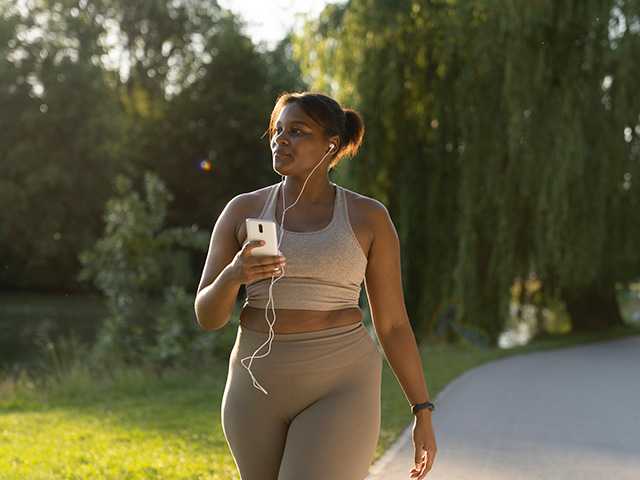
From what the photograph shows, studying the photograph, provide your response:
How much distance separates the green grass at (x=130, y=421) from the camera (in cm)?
622

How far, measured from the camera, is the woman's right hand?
235cm

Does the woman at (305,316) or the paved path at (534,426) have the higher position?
the woman at (305,316)

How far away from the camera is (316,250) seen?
2.59m

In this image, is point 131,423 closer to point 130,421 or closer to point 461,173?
point 130,421

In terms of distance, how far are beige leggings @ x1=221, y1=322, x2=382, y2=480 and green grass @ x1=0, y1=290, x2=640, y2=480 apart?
11.3 ft

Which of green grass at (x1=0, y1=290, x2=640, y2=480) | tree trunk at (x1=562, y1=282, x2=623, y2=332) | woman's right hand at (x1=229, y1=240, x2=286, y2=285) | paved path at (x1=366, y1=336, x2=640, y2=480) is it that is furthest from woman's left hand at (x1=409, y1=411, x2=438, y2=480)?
tree trunk at (x1=562, y1=282, x2=623, y2=332)

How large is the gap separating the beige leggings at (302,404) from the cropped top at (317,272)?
0.09 m

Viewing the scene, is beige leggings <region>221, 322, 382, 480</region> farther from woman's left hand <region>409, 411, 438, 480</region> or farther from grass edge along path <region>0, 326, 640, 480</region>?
grass edge along path <region>0, 326, 640, 480</region>

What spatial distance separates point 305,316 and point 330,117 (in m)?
0.56

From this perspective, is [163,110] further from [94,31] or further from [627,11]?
[627,11]

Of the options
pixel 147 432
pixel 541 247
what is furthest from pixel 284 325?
pixel 541 247

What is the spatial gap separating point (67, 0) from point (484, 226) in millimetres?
23487

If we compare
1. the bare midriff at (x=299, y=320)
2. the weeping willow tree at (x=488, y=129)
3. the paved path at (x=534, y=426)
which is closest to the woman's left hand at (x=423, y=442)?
the bare midriff at (x=299, y=320)

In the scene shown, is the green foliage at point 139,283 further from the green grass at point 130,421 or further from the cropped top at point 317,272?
the cropped top at point 317,272
